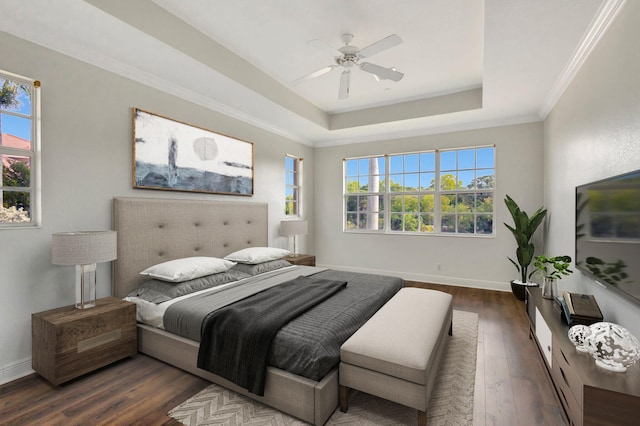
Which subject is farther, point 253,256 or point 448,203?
point 448,203

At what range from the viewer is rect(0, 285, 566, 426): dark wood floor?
173cm

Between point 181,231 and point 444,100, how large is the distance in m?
3.83

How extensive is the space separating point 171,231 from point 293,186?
8.73 feet

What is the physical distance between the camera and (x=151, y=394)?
6.39 feet

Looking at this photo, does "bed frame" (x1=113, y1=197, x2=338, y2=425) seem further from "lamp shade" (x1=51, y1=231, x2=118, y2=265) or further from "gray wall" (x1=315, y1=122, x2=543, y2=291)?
"gray wall" (x1=315, y1=122, x2=543, y2=291)

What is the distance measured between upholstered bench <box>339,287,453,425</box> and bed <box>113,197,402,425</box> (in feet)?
0.49

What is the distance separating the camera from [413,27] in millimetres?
2684

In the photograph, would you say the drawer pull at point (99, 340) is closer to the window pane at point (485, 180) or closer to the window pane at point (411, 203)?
the window pane at point (411, 203)

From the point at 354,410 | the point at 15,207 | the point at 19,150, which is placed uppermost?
the point at 19,150

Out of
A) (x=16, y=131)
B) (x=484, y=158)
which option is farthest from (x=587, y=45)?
(x=16, y=131)

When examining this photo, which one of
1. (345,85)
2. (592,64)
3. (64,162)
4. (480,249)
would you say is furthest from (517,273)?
(64,162)

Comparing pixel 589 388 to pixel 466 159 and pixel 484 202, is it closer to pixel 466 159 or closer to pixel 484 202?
pixel 484 202

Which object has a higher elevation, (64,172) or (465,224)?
(64,172)

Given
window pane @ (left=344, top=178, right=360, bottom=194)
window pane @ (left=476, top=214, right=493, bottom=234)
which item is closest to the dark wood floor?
window pane @ (left=476, top=214, right=493, bottom=234)
